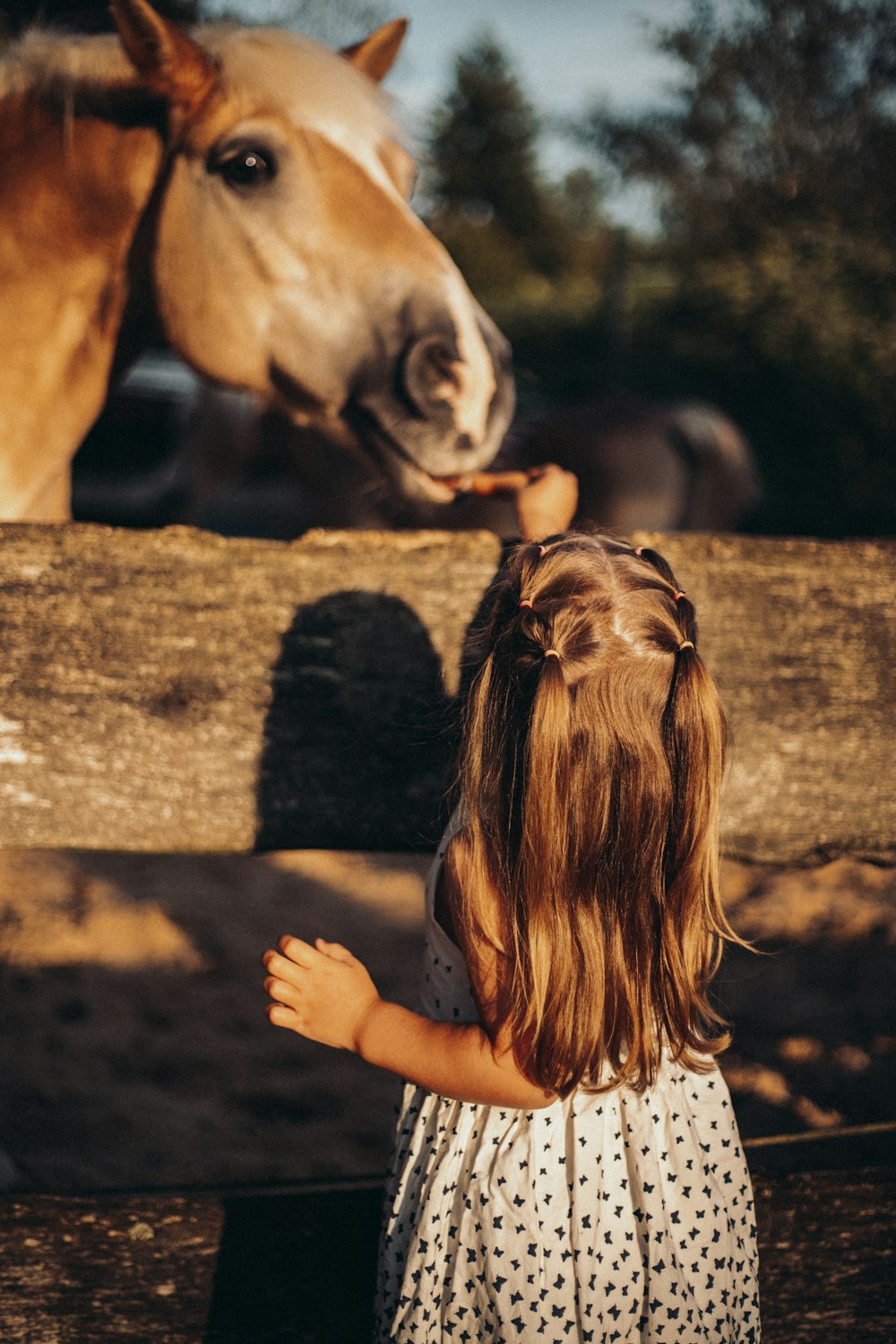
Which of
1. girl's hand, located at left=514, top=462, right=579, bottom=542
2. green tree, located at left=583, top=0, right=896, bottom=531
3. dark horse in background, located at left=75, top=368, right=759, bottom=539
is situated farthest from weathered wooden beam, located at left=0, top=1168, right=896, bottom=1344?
green tree, located at left=583, top=0, right=896, bottom=531

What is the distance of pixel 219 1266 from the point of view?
1.04 m

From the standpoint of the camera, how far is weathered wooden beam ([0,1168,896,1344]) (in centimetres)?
102

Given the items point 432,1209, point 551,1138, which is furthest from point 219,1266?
point 551,1138

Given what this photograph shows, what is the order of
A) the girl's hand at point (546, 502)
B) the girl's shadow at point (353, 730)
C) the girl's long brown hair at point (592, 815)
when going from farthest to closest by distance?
the girl's hand at point (546, 502) → the girl's shadow at point (353, 730) → the girl's long brown hair at point (592, 815)

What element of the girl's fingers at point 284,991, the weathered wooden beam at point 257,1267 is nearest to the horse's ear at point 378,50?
the girl's fingers at point 284,991

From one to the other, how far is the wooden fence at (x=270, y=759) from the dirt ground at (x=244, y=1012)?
14.3 inches

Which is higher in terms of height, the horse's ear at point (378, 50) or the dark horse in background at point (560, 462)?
the dark horse in background at point (560, 462)

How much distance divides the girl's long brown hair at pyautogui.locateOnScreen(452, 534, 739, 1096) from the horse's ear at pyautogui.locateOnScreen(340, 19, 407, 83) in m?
1.91

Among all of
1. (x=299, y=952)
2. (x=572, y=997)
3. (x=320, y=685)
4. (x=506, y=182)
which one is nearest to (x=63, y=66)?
(x=320, y=685)

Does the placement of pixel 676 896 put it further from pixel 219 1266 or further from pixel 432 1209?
pixel 219 1266

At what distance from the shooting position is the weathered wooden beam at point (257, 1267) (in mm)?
1021

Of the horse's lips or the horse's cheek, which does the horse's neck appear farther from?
the horse's lips

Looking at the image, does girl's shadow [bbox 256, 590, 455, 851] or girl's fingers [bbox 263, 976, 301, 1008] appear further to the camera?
girl's shadow [bbox 256, 590, 455, 851]

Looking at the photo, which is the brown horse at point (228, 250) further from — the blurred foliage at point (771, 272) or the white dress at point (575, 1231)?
the blurred foliage at point (771, 272)
